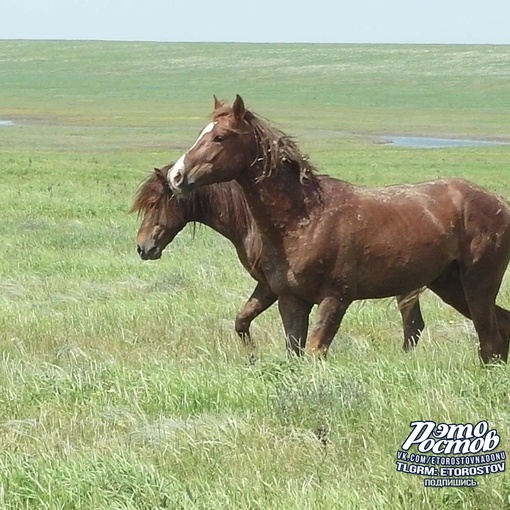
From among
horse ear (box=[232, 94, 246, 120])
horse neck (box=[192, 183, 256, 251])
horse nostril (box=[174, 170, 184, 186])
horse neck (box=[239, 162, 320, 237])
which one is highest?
horse ear (box=[232, 94, 246, 120])


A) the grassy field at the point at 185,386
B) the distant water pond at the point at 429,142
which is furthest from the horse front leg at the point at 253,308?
the distant water pond at the point at 429,142

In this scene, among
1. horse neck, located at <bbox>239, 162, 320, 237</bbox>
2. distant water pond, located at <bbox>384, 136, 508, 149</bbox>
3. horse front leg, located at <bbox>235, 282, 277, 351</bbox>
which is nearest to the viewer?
horse neck, located at <bbox>239, 162, 320, 237</bbox>

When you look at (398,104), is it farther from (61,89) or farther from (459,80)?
(61,89)

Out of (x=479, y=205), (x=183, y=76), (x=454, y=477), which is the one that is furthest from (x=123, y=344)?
(x=183, y=76)

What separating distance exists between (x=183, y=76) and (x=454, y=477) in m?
119

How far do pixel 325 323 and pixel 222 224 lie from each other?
232cm

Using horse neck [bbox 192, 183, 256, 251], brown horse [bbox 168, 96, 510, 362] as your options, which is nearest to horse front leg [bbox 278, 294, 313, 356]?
brown horse [bbox 168, 96, 510, 362]

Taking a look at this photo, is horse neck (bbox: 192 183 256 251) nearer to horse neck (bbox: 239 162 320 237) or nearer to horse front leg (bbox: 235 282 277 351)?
horse front leg (bbox: 235 282 277 351)

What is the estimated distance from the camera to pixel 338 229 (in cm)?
634

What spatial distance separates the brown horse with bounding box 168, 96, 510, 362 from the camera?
6246 millimetres

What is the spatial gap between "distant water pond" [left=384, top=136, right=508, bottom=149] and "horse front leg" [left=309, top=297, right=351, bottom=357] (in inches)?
1713

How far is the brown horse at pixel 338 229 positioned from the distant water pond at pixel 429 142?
42.9 metres

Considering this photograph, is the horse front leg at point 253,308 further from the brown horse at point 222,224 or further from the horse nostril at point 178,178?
the horse nostril at point 178,178

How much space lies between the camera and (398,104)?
8400 cm
